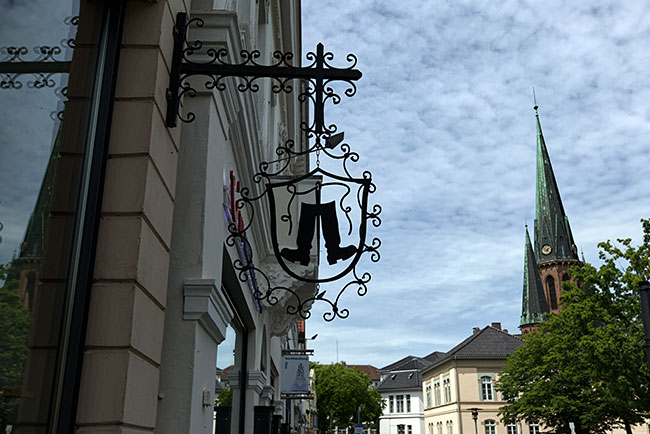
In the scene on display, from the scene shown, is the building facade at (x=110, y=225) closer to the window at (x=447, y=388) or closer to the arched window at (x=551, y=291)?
the window at (x=447, y=388)

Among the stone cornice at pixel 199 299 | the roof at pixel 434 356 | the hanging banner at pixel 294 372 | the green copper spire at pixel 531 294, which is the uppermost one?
the green copper spire at pixel 531 294

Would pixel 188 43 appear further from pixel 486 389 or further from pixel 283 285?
pixel 486 389

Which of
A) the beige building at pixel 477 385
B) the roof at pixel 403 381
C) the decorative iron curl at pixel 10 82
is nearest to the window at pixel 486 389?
the beige building at pixel 477 385

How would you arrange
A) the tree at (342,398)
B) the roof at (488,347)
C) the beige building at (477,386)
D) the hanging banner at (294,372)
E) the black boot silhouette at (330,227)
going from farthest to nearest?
1. the tree at (342,398)
2. the roof at (488,347)
3. the beige building at (477,386)
4. the hanging banner at (294,372)
5. the black boot silhouette at (330,227)

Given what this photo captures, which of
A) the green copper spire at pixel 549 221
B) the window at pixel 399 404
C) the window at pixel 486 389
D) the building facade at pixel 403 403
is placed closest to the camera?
the window at pixel 486 389

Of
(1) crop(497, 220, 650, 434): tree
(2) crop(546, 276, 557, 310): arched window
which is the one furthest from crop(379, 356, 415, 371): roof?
(1) crop(497, 220, 650, 434): tree

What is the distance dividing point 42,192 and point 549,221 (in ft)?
335

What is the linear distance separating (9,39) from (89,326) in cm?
129

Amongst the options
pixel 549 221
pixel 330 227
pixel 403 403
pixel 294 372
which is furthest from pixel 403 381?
pixel 330 227

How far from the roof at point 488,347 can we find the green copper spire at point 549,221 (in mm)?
34548

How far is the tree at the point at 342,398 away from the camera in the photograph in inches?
2596

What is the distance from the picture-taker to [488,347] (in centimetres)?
6456

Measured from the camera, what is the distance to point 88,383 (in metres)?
2.78

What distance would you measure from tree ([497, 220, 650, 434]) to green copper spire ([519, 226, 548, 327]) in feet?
197
